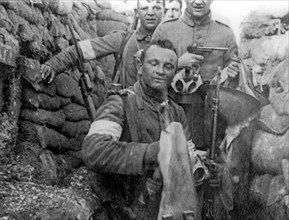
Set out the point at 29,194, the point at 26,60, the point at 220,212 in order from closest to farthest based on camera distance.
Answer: the point at 29,194 < the point at 220,212 < the point at 26,60

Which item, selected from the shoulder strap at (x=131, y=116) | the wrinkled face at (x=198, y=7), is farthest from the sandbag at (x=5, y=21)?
the wrinkled face at (x=198, y=7)

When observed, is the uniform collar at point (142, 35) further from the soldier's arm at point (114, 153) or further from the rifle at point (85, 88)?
the soldier's arm at point (114, 153)

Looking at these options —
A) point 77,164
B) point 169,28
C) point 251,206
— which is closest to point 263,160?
point 251,206

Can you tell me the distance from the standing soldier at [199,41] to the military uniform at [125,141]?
2.64 feet

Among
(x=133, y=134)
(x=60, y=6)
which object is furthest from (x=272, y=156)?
(x=60, y=6)

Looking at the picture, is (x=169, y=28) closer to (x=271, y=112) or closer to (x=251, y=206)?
(x=271, y=112)

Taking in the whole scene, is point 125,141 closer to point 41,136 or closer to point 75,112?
point 41,136

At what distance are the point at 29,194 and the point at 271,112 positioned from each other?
2.77 meters

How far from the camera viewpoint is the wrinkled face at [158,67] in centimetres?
365

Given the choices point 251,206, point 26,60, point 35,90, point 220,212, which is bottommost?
point 251,206

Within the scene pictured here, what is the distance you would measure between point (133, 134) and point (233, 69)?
1592mm

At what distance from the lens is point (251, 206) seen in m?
4.84

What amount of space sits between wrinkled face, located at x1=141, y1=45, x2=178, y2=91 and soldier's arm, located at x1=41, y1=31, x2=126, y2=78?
1465 mm

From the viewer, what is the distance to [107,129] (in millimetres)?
3320
